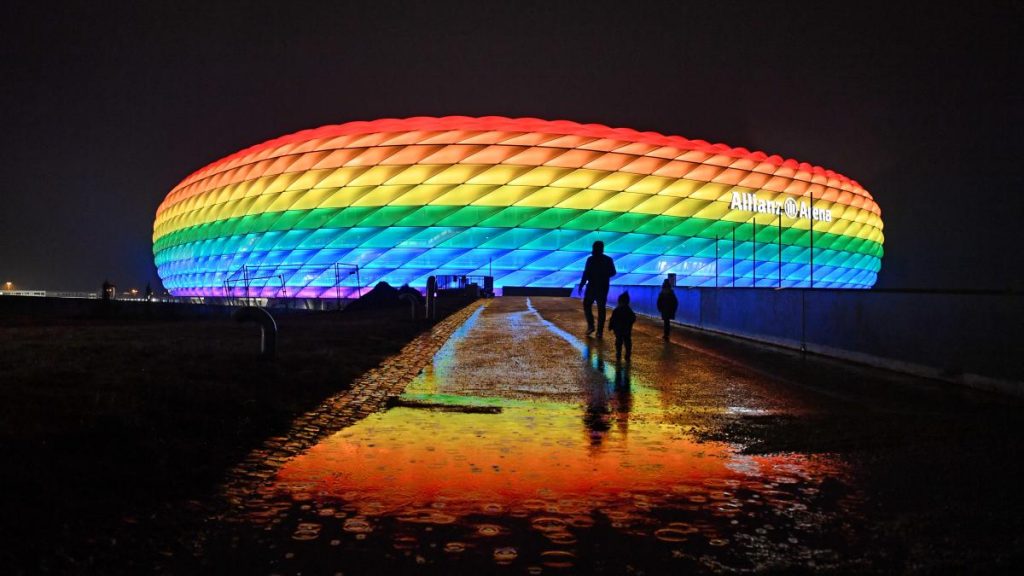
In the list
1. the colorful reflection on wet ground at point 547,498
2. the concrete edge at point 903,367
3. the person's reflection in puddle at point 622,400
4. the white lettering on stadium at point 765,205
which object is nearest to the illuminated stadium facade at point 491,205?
the white lettering on stadium at point 765,205

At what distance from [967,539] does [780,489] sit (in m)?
0.97

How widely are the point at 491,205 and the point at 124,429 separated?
42064 millimetres

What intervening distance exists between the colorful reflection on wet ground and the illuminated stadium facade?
4036 centimetres

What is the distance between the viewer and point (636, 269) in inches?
1943

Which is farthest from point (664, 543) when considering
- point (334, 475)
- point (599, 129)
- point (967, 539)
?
point (599, 129)

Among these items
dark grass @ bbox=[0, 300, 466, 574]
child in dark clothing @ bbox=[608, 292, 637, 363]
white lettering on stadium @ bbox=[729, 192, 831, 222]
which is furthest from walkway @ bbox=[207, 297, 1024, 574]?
white lettering on stadium @ bbox=[729, 192, 831, 222]

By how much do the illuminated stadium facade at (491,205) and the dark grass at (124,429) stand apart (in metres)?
36.9

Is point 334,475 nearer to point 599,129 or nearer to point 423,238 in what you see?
point 423,238

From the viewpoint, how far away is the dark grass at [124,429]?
2.98 metres

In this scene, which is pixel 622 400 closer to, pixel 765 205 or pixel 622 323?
pixel 622 323

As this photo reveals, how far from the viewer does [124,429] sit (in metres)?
4.61

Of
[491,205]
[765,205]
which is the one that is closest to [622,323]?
[491,205]

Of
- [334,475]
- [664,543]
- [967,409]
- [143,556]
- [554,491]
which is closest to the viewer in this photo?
[143,556]

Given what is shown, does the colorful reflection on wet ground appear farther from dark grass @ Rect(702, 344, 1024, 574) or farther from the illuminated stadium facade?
the illuminated stadium facade
